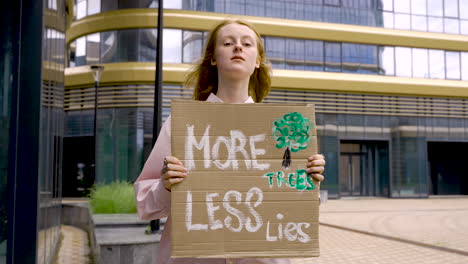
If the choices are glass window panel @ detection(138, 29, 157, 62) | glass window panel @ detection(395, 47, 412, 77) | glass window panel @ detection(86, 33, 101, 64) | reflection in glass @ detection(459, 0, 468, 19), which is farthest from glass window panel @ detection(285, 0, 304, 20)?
reflection in glass @ detection(459, 0, 468, 19)

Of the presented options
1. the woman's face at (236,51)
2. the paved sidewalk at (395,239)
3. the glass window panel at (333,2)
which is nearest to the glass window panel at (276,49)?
the glass window panel at (333,2)

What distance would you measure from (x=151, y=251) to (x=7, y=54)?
3250 millimetres

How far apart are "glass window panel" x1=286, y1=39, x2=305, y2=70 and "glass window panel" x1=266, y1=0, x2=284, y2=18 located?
1.43m

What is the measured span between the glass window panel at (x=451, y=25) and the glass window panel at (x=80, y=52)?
1973cm

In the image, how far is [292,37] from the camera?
25547 millimetres

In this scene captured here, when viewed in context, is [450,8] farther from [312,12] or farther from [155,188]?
[155,188]

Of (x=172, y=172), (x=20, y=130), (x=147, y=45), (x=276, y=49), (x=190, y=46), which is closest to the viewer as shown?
(x=172, y=172)

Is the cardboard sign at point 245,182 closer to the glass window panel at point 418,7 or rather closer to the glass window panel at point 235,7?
the glass window panel at point 235,7

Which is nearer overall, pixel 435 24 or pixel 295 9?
pixel 295 9

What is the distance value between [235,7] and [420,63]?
10.8 meters

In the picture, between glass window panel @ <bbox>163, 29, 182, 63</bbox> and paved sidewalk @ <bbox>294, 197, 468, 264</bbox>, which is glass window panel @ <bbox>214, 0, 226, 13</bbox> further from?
paved sidewalk @ <bbox>294, 197, 468, 264</bbox>

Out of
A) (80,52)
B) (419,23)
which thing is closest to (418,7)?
(419,23)

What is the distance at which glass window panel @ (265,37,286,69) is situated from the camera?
2508cm

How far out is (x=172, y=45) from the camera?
2341cm
